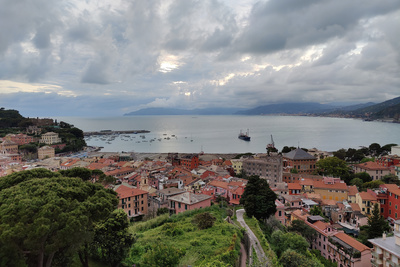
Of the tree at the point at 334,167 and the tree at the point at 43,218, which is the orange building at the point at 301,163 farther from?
the tree at the point at 43,218

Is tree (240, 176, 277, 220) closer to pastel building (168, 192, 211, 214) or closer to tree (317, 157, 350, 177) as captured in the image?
pastel building (168, 192, 211, 214)

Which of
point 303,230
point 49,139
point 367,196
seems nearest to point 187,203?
point 303,230

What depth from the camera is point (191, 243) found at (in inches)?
416

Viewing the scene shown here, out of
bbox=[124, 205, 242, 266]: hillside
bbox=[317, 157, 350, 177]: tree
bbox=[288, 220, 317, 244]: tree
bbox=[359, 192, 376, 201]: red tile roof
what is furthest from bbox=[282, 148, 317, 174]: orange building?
bbox=[124, 205, 242, 266]: hillside

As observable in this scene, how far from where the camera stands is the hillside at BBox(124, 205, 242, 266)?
8.94 meters

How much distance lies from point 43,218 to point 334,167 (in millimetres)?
36678

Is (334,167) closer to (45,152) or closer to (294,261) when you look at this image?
(294,261)

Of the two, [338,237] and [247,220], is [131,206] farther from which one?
[338,237]

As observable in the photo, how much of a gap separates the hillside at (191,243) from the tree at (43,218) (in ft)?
8.75

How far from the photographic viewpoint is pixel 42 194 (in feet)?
22.3

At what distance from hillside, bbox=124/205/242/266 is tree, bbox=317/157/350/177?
26138 mm

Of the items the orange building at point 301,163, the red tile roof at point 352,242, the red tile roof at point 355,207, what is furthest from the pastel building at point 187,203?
the orange building at point 301,163

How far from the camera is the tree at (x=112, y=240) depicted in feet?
29.2

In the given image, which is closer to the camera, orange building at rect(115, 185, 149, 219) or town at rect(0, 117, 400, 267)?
town at rect(0, 117, 400, 267)
